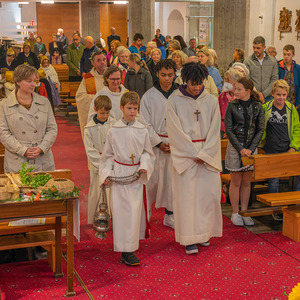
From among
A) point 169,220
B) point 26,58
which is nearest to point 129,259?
point 169,220

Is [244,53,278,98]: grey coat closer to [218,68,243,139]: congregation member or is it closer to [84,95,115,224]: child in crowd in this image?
[218,68,243,139]: congregation member

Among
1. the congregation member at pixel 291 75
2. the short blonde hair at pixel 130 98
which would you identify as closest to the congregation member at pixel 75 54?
the congregation member at pixel 291 75

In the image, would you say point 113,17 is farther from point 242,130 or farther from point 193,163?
point 193,163

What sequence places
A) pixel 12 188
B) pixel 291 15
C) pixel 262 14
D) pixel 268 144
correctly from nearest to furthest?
pixel 12 188 < pixel 268 144 < pixel 291 15 < pixel 262 14

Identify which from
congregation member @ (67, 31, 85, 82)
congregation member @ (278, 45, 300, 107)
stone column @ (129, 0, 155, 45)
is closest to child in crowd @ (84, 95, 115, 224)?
congregation member @ (278, 45, 300, 107)

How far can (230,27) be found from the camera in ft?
47.0

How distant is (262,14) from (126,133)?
35.0 feet

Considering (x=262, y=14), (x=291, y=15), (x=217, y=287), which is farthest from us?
(x=262, y=14)

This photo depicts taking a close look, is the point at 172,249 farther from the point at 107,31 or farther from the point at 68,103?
the point at 107,31

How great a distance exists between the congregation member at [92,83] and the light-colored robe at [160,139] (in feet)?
5.02

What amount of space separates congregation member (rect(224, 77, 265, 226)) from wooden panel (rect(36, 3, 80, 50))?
26.5 meters

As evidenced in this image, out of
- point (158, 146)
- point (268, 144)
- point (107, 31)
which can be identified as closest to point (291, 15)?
point (268, 144)

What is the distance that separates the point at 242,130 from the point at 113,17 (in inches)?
1067

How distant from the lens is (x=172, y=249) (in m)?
5.65
